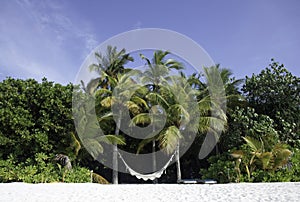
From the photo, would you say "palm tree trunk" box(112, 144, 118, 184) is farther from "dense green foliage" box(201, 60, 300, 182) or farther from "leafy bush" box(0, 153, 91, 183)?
"dense green foliage" box(201, 60, 300, 182)

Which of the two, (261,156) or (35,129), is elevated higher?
(35,129)

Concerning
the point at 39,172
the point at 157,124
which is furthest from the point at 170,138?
the point at 39,172

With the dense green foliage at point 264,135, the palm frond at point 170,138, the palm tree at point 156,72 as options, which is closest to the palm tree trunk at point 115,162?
the palm tree at point 156,72

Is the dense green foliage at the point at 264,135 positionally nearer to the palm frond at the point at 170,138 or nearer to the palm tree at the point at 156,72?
the palm frond at the point at 170,138

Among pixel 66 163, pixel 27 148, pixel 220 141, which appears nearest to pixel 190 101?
pixel 220 141

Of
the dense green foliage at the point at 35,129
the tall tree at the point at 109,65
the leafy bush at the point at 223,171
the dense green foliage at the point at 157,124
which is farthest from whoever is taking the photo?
the tall tree at the point at 109,65

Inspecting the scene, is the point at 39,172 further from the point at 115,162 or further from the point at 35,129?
the point at 115,162

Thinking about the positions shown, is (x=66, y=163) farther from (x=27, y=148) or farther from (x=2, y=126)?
(x=2, y=126)

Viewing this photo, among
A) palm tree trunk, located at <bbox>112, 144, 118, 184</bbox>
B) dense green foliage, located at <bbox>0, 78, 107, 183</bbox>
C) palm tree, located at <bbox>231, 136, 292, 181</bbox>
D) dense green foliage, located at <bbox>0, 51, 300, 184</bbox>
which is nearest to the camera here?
palm tree, located at <bbox>231, 136, 292, 181</bbox>

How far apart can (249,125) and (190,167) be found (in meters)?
4.07

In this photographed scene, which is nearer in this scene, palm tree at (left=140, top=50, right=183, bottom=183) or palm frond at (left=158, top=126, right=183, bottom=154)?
palm frond at (left=158, top=126, right=183, bottom=154)

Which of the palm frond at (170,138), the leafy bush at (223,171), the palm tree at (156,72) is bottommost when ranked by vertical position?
the leafy bush at (223,171)

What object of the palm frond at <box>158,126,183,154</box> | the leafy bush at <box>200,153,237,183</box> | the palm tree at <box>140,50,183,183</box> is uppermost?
the palm tree at <box>140,50,183,183</box>

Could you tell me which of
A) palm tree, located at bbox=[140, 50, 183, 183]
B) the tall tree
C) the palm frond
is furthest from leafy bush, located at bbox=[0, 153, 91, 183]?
the tall tree
